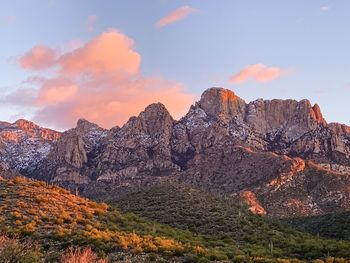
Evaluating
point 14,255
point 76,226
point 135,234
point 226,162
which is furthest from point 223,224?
point 226,162

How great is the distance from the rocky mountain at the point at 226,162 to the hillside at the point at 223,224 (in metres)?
51.0

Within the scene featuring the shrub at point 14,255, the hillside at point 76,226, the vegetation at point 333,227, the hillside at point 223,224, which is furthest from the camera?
the vegetation at point 333,227

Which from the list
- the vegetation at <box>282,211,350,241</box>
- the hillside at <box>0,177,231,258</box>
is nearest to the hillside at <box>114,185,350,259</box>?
the hillside at <box>0,177,231,258</box>

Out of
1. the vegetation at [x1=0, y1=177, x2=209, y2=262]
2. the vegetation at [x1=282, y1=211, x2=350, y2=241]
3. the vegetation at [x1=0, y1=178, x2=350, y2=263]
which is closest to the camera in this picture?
the vegetation at [x1=0, y1=178, x2=350, y2=263]

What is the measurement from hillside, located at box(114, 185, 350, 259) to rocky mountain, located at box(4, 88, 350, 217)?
51.0 m

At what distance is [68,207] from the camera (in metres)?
42.8

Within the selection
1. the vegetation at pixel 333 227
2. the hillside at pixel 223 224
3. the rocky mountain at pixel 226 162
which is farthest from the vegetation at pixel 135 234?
the rocky mountain at pixel 226 162

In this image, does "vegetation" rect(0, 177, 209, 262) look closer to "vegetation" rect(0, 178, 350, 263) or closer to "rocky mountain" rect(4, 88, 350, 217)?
"vegetation" rect(0, 178, 350, 263)

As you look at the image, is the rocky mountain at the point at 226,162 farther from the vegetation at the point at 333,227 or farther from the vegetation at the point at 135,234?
the vegetation at the point at 135,234

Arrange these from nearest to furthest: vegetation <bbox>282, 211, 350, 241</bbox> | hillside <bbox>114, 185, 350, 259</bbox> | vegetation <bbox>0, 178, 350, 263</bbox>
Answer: vegetation <bbox>0, 178, 350, 263</bbox>
hillside <bbox>114, 185, 350, 259</bbox>
vegetation <bbox>282, 211, 350, 241</bbox>

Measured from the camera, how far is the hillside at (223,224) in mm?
37531

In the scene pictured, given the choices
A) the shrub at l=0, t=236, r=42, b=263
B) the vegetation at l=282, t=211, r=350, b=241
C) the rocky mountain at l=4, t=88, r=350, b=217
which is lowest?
the shrub at l=0, t=236, r=42, b=263

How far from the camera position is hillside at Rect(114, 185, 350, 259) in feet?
123

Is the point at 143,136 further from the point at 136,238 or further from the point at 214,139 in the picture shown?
the point at 136,238
